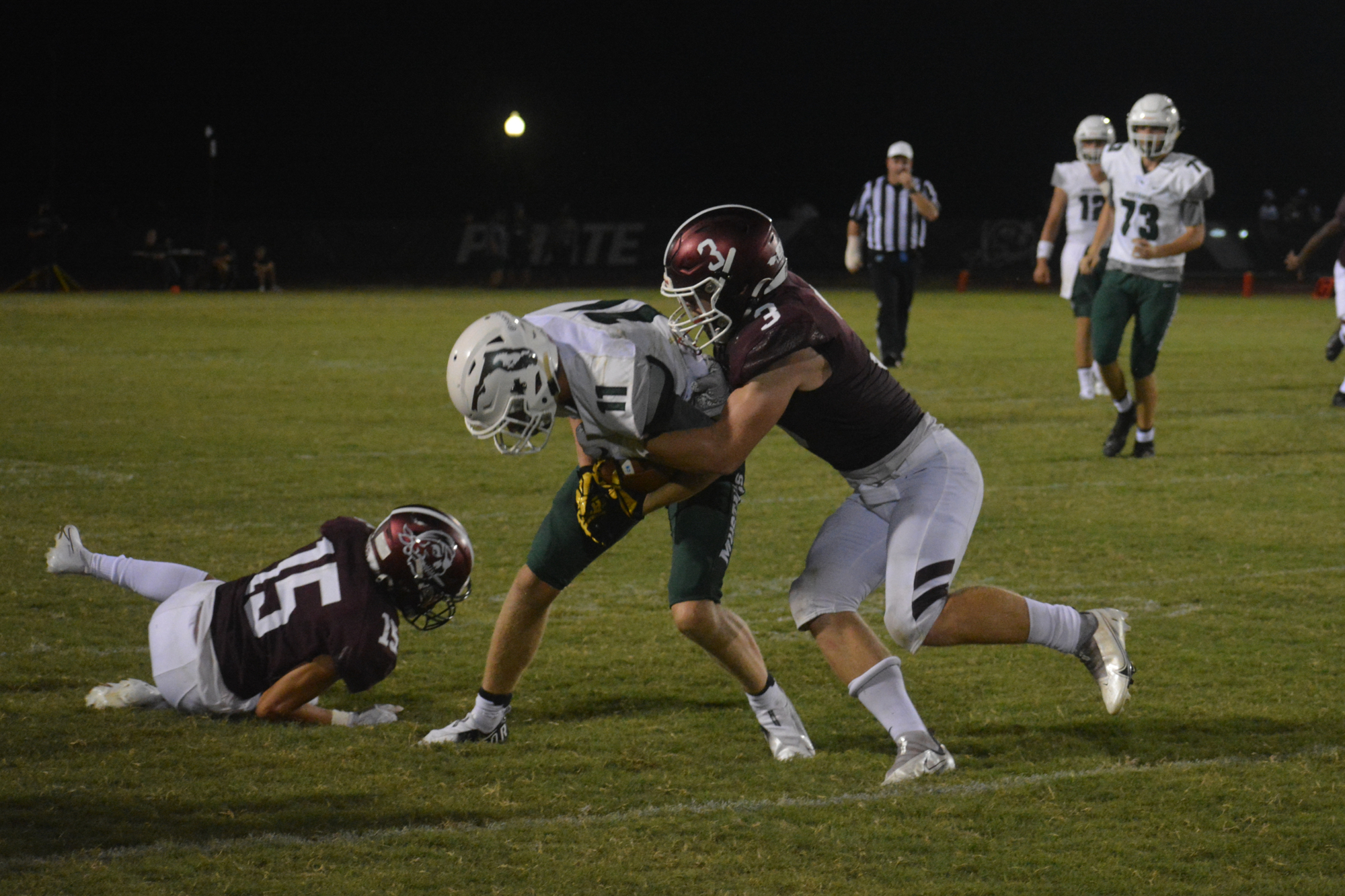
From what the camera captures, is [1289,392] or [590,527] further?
[1289,392]

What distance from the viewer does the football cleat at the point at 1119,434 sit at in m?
7.94

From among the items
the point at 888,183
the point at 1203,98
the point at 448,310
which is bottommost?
the point at 448,310

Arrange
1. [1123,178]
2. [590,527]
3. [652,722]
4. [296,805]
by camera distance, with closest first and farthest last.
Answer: [296,805], [590,527], [652,722], [1123,178]

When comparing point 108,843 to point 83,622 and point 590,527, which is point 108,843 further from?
point 83,622

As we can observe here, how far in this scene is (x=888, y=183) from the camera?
12.6 meters

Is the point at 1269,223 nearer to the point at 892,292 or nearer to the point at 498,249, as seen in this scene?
the point at 498,249

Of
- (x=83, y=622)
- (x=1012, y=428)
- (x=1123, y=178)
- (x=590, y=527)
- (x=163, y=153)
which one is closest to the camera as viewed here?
(x=590, y=527)

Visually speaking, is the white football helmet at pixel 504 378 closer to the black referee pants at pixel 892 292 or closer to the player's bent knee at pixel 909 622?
the player's bent knee at pixel 909 622

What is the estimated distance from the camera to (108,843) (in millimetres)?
2955

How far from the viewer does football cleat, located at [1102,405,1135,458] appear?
7941mm

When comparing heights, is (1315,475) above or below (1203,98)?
below

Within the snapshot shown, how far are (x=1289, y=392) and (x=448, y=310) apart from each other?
1109 cm

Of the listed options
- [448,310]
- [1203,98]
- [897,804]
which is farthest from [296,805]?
[1203,98]

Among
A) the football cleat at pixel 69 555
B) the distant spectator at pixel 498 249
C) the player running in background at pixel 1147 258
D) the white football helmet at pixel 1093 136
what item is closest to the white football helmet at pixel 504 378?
the football cleat at pixel 69 555
